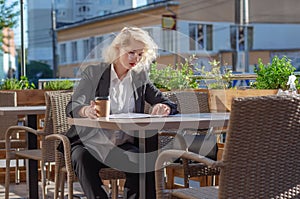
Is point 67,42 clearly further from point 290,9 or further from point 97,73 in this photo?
point 97,73

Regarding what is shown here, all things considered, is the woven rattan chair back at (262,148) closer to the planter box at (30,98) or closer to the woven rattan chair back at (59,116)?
the woven rattan chair back at (59,116)

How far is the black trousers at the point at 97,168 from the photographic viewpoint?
10.8 ft

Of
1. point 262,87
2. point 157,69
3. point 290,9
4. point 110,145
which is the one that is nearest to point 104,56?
point 110,145

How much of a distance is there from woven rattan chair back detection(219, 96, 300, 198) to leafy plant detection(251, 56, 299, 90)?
5.82 feet

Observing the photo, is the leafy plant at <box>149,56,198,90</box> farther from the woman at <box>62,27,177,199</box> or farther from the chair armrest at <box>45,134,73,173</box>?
the chair armrest at <box>45,134,73,173</box>

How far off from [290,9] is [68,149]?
25.5 meters

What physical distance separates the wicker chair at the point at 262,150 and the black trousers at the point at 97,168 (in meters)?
0.89

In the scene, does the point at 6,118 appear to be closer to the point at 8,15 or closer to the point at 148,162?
the point at 148,162

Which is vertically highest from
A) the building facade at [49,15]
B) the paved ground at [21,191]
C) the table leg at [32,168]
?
the building facade at [49,15]

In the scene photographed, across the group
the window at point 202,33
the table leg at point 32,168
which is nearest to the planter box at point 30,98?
the table leg at point 32,168

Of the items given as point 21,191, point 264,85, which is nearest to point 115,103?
point 264,85

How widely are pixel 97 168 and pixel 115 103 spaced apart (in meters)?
0.35

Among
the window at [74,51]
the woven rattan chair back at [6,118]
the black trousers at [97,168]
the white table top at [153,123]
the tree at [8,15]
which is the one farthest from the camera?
the window at [74,51]

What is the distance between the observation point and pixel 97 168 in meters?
3.37
